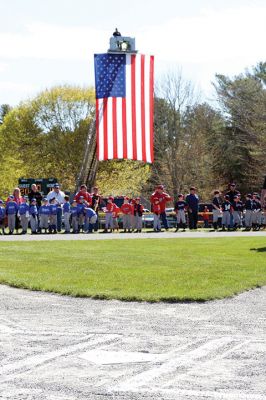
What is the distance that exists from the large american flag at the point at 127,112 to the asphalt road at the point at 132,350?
1906cm

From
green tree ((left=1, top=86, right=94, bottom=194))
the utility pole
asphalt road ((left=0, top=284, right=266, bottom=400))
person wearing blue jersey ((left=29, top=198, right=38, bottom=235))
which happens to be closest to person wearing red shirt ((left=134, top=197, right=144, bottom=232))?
the utility pole

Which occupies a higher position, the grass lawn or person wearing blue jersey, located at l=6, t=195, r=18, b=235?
person wearing blue jersey, located at l=6, t=195, r=18, b=235

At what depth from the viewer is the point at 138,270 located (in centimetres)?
1305

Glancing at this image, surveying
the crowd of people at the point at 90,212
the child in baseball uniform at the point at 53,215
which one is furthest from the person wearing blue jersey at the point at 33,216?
the child in baseball uniform at the point at 53,215

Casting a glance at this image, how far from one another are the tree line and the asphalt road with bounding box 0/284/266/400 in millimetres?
50809

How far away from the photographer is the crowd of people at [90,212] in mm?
30172

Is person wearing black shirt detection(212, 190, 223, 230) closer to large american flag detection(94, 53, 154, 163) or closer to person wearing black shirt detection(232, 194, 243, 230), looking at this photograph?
person wearing black shirt detection(232, 194, 243, 230)

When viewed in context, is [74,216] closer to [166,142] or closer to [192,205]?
[192,205]

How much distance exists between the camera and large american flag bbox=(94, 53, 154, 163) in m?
28.4

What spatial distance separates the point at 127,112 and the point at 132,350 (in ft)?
74.2

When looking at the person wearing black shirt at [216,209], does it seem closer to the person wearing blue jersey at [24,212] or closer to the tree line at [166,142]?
the person wearing blue jersey at [24,212]

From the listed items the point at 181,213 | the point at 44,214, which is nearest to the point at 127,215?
the point at 181,213

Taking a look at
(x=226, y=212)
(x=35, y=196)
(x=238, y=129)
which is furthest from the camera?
(x=238, y=129)

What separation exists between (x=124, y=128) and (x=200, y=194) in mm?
38977
